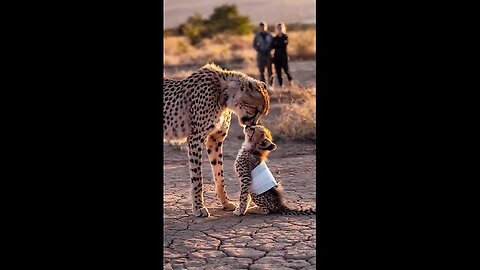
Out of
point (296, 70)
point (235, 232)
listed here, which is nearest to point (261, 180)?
point (235, 232)

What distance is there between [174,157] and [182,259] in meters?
4.23

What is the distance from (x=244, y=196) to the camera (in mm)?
6254

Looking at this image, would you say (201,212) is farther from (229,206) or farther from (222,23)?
(222,23)

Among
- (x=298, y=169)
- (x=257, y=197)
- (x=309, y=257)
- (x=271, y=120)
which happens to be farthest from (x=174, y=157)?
(x=309, y=257)

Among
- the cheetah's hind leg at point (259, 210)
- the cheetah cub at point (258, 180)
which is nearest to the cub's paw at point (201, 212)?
the cheetah cub at point (258, 180)

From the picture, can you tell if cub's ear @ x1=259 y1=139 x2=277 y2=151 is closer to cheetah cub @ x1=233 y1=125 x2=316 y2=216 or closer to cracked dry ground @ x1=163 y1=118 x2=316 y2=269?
cheetah cub @ x1=233 y1=125 x2=316 y2=216

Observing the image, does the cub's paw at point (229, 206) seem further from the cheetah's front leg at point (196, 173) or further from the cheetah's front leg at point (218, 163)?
the cheetah's front leg at point (196, 173)

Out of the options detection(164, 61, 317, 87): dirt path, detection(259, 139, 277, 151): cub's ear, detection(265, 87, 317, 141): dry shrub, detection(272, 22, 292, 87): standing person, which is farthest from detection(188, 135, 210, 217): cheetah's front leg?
detection(164, 61, 317, 87): dirt path

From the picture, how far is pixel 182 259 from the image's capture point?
5145mm

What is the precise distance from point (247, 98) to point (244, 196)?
32.3 inches

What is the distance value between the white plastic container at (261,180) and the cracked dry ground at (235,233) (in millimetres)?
234

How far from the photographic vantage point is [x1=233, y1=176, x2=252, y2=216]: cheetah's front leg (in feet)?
20.4

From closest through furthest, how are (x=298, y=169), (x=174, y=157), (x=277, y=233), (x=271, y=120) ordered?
(x=277, y=233) → (x=298, y=169) → (x=174, y=157) → (x=271, y=120)
